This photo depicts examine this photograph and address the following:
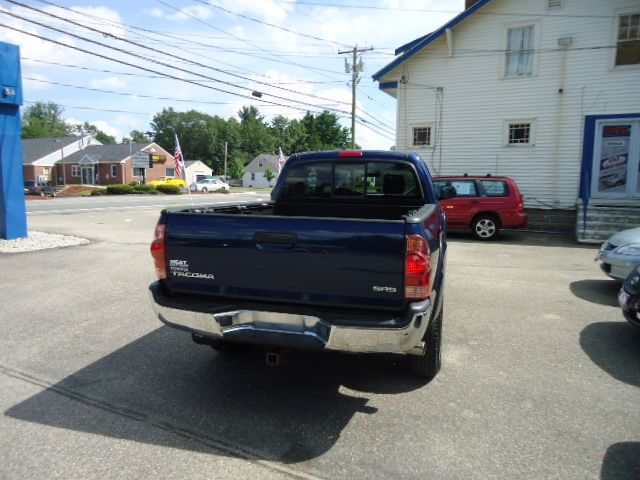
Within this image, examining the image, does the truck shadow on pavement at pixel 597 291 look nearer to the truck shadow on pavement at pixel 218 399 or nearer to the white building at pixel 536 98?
the truck shadow on pavement at pixel 218 399

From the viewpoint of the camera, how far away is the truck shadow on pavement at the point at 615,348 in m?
3.90

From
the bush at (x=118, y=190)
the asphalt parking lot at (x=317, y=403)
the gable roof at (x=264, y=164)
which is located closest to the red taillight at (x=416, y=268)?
the asphalt parking lot at (x=317, y=403)

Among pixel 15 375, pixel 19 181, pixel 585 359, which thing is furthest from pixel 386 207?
pixel 19 181

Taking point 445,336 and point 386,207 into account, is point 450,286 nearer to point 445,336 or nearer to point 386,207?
point 445,336

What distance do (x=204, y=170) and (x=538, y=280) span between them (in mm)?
73269

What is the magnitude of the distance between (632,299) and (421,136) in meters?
12.7

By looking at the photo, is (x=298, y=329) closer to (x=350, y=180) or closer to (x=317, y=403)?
(x=317, y=403)

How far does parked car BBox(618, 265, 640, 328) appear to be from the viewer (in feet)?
13.9

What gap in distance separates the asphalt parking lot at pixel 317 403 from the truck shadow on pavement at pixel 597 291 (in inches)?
15.2

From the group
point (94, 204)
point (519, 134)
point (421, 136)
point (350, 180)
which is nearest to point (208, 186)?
point (94, 204)

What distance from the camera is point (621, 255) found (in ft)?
19.7

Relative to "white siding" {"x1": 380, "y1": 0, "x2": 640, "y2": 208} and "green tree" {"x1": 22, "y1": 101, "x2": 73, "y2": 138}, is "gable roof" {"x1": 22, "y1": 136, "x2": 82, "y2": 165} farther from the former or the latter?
"white siding" {"x1": 380, "y1": 0, "x2": 640, "y2": 208}

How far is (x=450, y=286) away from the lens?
6992 millimetres

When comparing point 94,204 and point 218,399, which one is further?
point 94,204
